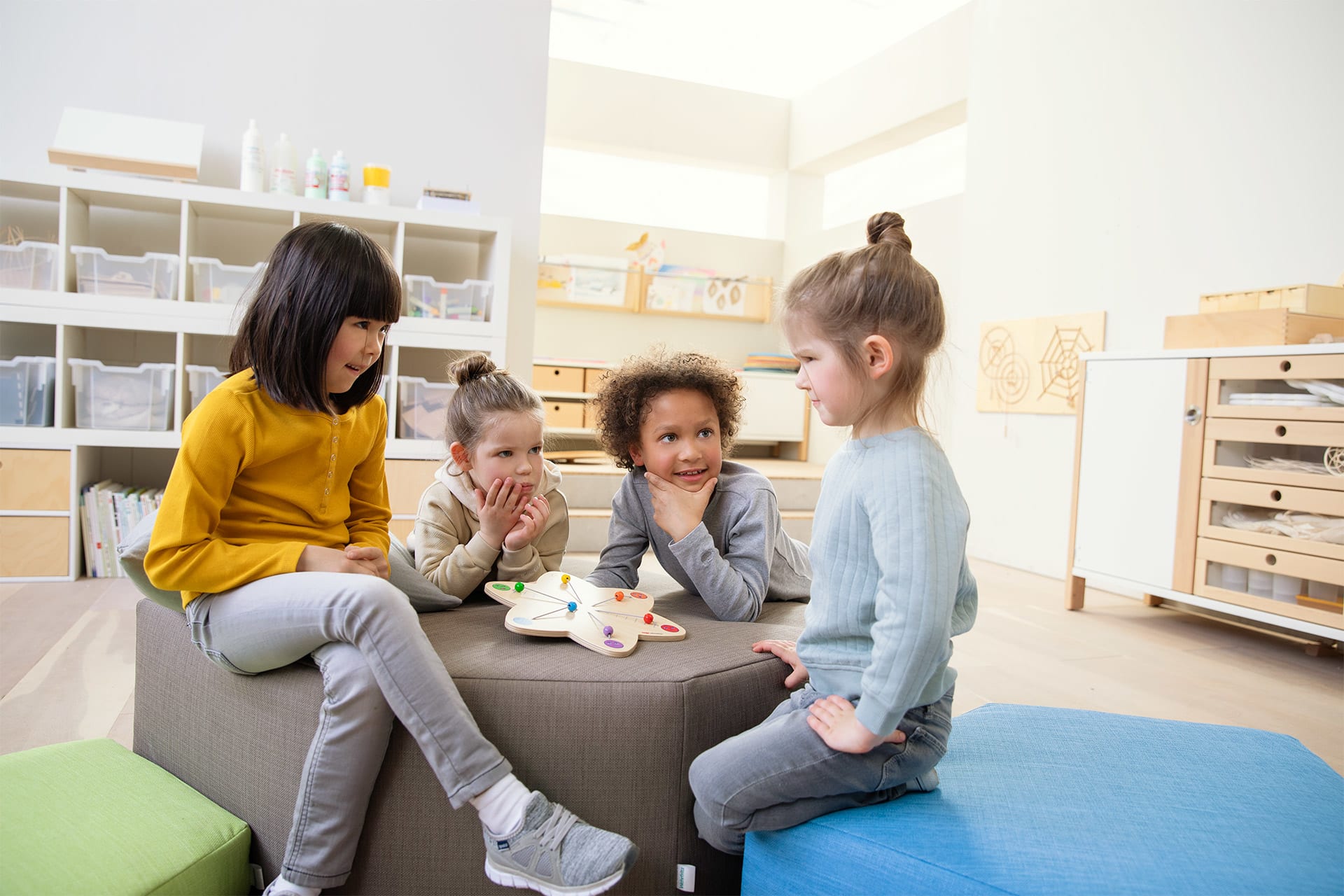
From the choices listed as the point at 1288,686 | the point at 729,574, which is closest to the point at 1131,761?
the point at 729,574

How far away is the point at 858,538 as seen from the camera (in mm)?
1017

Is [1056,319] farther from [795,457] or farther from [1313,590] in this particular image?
[795,457]

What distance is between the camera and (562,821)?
109 cm

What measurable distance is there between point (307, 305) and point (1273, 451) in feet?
9.19

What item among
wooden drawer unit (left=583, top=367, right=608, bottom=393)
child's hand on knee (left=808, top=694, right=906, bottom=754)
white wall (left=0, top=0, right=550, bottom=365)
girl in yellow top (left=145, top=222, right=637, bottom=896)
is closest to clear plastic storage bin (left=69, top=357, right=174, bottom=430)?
white wall (left=0, top=0, right=550, bottom=365)

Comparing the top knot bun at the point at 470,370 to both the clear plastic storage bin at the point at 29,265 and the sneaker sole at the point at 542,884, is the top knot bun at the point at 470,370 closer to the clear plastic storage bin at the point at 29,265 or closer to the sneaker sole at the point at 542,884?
the sneaker sole at the point at 542,884

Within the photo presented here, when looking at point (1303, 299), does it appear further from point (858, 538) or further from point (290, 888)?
point (290, 888)

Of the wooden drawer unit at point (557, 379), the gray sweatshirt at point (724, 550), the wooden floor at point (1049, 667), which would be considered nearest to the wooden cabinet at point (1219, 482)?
the wooden floor at point (1049, 667)

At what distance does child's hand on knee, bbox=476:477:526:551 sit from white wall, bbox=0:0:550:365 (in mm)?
2267

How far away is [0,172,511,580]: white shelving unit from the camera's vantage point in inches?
117

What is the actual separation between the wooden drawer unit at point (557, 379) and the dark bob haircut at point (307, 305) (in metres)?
3.82

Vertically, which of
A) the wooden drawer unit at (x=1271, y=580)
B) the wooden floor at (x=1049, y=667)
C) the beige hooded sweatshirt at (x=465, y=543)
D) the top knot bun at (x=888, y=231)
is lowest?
the wooden floor at (x=1049, y=667)

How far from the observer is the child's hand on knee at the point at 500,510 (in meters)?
1.54

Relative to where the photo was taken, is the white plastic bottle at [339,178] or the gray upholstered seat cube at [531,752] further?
the white plastic bottle at [339,178]
